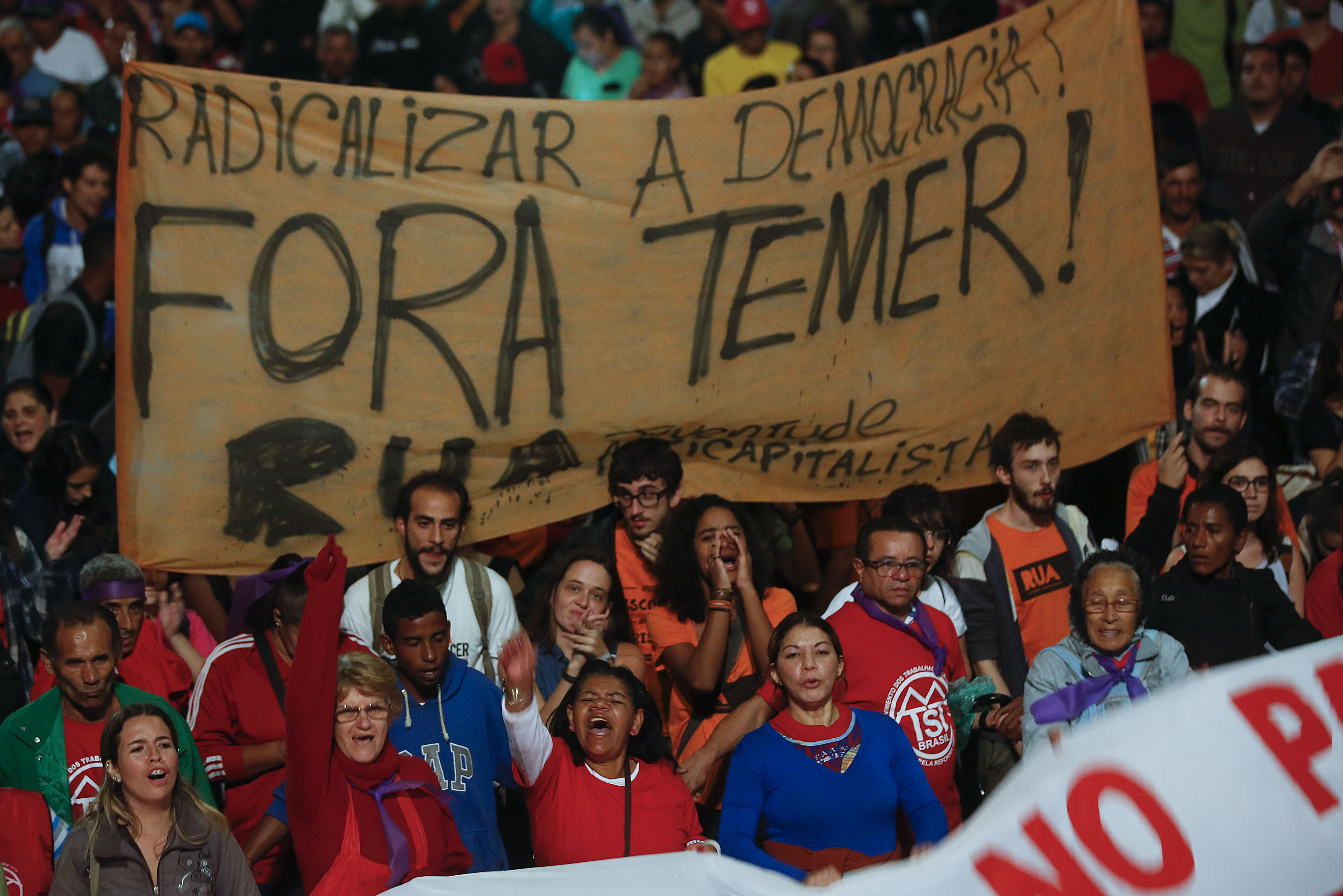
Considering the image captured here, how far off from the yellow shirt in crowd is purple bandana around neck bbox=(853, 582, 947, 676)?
6457 mm

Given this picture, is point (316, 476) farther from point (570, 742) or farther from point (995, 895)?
point (995, 895)

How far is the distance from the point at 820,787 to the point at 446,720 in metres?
1.18

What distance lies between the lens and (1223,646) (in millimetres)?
5355

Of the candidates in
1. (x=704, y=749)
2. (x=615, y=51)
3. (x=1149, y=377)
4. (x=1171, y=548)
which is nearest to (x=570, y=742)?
(x=704, y=749)

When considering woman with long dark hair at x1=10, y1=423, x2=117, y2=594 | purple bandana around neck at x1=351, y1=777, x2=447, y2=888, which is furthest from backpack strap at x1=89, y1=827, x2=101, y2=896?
woman with long dark hair at x1=10, y1=423, x2=117, y2=594

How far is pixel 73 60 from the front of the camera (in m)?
12.2

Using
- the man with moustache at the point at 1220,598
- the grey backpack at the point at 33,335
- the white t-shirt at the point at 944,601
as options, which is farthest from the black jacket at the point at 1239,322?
the grey backpack at the point at 33,335

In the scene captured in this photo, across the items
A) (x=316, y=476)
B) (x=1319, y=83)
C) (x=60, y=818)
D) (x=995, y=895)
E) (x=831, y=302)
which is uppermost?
(x=1319, y=83)

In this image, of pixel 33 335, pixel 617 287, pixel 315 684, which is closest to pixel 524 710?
pixel 315 684

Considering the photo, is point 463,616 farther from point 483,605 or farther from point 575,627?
point 575,627

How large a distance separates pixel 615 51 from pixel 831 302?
5558 mm

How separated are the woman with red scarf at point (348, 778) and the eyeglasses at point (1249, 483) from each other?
10.8 ft

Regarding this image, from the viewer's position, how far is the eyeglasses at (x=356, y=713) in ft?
14.2

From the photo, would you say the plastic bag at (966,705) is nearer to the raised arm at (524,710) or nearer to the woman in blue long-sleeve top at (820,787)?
the woman in blue long-sleeve top at (820,787)
